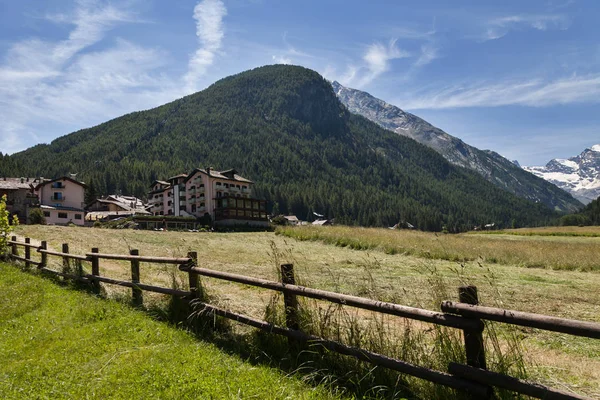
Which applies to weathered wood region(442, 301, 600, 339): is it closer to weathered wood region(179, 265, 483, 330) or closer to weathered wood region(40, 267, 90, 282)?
weathered wood region(179, 265, 483, 330)

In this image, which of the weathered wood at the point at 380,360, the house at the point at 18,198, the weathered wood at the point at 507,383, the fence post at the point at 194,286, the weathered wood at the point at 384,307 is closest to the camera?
the weathered wood at the point at 507,383

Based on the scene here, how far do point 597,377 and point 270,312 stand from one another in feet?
15.8

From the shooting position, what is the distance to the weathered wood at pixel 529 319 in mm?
3145

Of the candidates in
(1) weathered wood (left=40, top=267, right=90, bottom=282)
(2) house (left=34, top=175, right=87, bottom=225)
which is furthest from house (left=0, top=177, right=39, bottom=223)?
(1) weathered wood (left=40, top=267, right=90, bottom=282)

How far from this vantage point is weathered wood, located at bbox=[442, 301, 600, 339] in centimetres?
314

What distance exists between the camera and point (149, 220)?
57.7 meters

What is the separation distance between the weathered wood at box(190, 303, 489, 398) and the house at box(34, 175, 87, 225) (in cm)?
7272

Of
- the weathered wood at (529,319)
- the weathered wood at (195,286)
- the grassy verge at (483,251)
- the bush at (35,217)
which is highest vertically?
the bush at (35,217)

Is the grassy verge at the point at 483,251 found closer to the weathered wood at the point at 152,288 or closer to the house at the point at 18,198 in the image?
the weathered wood at the point at 152,288

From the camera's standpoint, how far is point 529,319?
11.6ft

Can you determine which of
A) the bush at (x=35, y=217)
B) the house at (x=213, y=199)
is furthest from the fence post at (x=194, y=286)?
the house at (x=213, y=199)

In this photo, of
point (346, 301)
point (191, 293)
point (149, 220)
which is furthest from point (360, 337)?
point (149, 220)

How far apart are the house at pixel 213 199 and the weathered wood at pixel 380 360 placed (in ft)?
203

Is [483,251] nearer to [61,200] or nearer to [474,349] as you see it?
[474,349]
